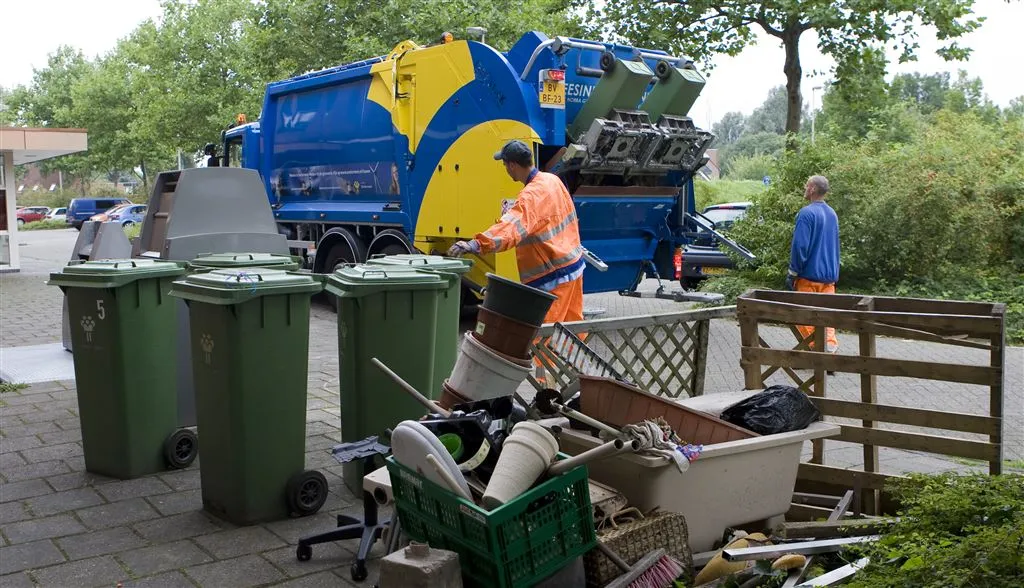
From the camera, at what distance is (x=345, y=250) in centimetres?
1199

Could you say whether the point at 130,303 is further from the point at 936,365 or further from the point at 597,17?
the point at 597,17

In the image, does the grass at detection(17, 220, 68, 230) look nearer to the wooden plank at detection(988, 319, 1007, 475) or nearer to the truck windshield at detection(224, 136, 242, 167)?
the truck windshield at detection(224, 136, 242, 167)

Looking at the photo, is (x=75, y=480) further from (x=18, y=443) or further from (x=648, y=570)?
(x=648, y=570)

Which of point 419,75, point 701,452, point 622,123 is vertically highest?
point 419,75

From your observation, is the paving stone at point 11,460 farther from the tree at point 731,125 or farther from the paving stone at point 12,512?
the tree at point 731,125

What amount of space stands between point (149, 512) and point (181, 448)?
756 millimetres

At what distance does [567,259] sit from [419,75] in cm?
449

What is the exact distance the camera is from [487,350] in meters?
4.14

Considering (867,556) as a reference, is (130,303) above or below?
above

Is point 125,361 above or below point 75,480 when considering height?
above

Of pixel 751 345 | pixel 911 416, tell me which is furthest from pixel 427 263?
pixel 911 416

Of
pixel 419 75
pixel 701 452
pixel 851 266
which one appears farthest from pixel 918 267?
pixel 701 452

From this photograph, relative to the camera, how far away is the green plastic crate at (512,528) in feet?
10.1

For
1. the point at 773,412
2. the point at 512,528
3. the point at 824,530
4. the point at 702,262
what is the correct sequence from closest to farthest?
the point at 512,528, the point at 824,530, the point at 773,412, the point at 702,262
